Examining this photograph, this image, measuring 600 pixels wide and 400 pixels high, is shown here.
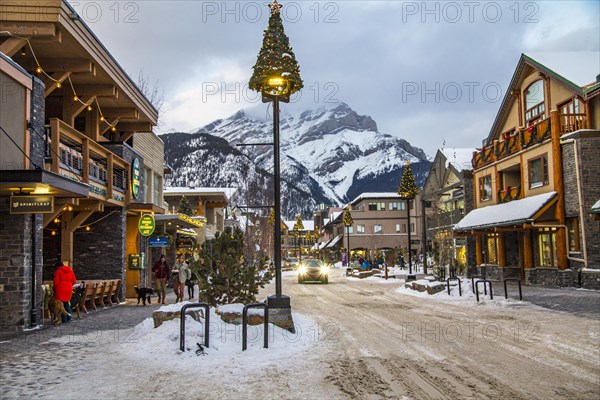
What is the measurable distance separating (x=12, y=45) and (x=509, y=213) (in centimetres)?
2303

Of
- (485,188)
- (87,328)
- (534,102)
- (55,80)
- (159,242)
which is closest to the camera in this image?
(87,328)

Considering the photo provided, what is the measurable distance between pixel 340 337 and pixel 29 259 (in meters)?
7.41

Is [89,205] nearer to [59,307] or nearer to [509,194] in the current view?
[59,307]

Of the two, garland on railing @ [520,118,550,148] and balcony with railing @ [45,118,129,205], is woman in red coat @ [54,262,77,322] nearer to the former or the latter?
balcony with railing @ [45,118,129,205]

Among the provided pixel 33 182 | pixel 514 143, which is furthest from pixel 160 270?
pixel 514 143

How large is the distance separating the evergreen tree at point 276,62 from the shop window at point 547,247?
19339 mm

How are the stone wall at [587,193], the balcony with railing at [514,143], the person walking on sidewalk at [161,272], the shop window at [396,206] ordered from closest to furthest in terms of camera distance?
the person walking on sidewalk at [161,272], the stone wall at [587,193], the balcony with railing at [514,143], the shop window at [396,206]

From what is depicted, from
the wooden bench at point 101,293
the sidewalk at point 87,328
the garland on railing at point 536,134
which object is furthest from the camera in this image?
the garland on railing at point 536,134

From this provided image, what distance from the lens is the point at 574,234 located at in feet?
81.7

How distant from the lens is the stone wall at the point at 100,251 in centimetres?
2070

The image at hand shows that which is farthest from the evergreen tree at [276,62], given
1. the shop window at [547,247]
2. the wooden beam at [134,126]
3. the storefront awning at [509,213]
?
the shop window at [547,247]

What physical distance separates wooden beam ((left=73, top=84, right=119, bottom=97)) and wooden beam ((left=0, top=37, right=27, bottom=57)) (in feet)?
14.4

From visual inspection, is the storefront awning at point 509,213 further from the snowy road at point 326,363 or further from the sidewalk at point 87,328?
the sidewalk at point 87,328

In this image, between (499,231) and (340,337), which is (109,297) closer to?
(340,337)
